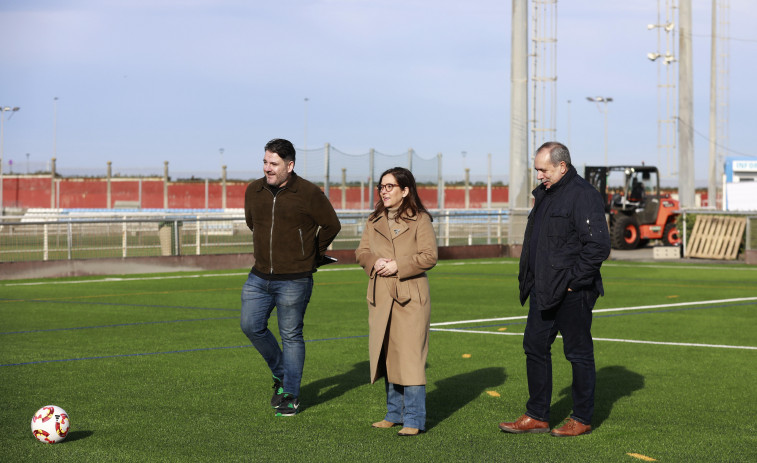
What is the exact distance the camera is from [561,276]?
6.55 meters

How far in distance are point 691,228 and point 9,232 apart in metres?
18.3

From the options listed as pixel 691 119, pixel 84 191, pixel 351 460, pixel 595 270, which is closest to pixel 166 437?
pixel 351 460

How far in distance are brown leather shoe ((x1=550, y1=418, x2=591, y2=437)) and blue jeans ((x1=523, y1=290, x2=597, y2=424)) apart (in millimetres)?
37

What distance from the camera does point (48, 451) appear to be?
6355 mm

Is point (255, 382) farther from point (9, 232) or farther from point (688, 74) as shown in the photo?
point (688, 74)

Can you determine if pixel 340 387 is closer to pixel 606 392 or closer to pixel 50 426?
pixel 606 392

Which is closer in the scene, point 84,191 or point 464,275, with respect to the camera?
point 464,275

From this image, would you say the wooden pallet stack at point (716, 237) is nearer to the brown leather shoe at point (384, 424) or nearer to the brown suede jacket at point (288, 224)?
the brown suede jacket at point (288, 224)

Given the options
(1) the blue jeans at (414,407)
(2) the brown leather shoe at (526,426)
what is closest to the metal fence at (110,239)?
(1) the blue jeans at (414,407)

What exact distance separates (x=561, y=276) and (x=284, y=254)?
6.70ft

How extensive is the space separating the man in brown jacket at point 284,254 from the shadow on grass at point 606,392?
195 centimetres

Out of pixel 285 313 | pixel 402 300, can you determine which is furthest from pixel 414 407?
pixel 285 313

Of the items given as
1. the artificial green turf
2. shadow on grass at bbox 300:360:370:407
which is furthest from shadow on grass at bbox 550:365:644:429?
shadow on grass at bbox 300:360:370:407

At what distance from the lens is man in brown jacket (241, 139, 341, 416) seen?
7.42 m
